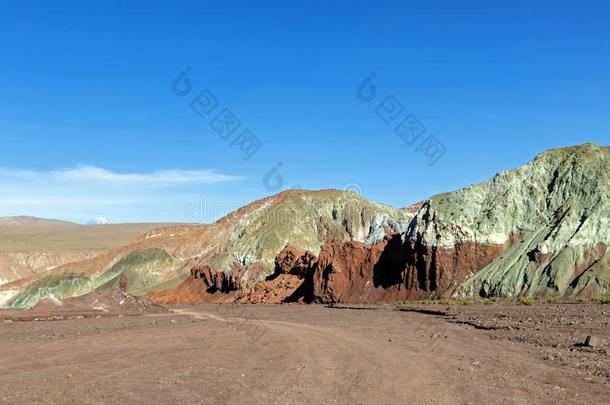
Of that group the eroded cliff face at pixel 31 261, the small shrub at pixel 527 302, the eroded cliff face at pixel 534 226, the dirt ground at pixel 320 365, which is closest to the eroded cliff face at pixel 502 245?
the eroded cliff face at pixel 534 226

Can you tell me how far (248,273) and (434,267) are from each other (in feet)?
129

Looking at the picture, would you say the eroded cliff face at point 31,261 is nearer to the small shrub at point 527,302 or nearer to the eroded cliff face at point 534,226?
the eroded cliff face at point 534,226

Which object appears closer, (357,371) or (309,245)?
(357,371)

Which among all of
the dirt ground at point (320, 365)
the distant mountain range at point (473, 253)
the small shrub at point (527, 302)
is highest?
the distant mountain range at point (473, 253)

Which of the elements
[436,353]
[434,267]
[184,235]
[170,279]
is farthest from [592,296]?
[184,235]

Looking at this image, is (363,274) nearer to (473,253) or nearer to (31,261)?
(473,253)

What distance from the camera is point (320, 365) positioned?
15219 mm

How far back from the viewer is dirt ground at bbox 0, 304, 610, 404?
1138 centimetres

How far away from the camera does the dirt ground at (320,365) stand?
37.3 ft

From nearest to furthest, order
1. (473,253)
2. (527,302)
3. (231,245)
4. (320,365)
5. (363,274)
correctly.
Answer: (320,365) → (527,302) → (473,253) → (363,274) → (231,245)

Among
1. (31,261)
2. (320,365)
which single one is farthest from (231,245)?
(320,365)

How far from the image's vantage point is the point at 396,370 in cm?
1405

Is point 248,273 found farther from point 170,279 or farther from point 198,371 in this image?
→ point 198,371

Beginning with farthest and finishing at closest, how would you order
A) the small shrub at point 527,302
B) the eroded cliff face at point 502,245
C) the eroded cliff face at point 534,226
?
1. the eroded cliff face at point 502,245
2. the eroded cliff face at point 534,226
3. the small shrub at point 527,302
